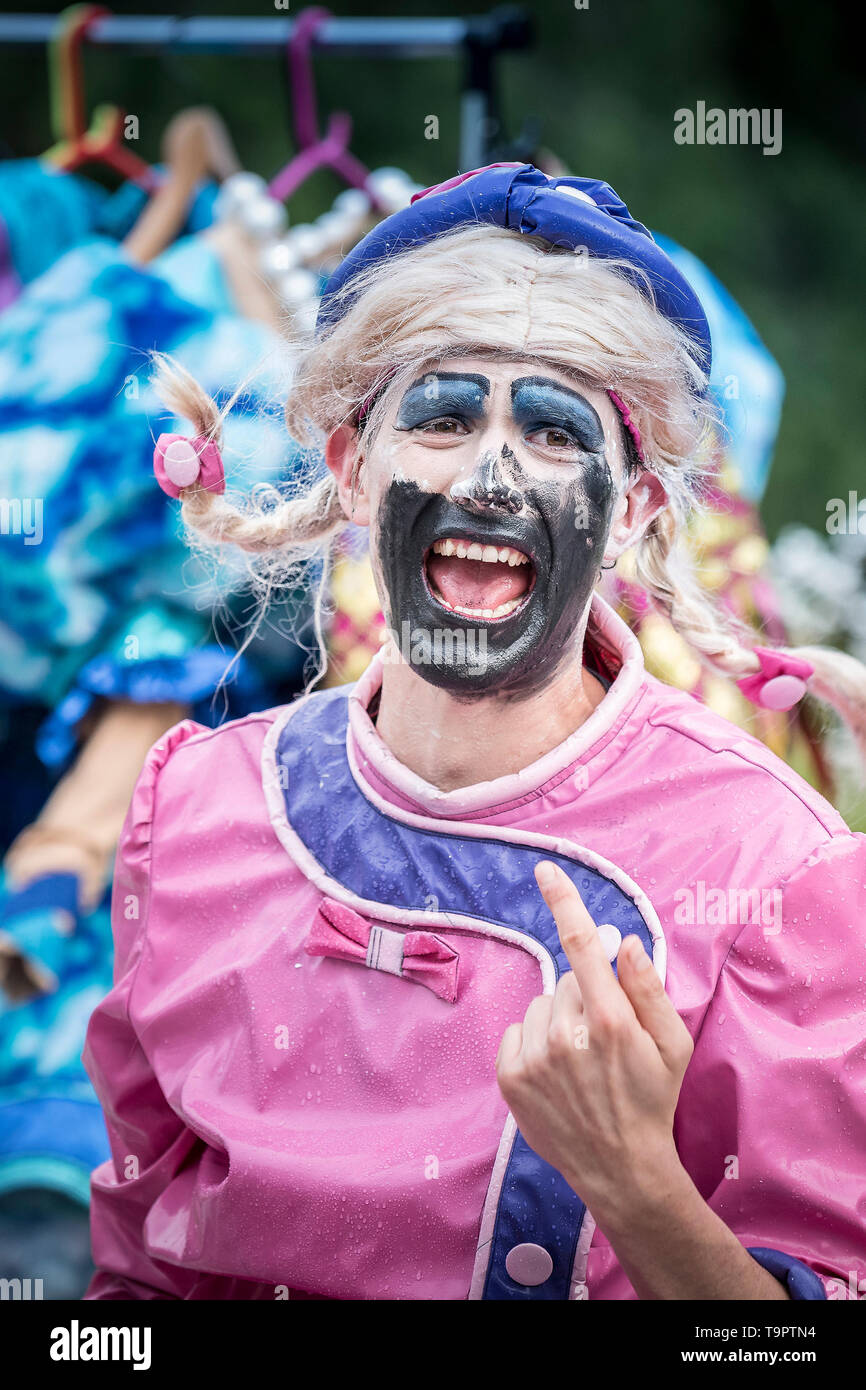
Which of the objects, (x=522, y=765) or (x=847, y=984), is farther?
(x=522, y=765)

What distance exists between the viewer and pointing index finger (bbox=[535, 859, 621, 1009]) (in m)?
0.96

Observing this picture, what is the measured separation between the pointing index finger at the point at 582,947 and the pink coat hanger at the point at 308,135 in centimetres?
162

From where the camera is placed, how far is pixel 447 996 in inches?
46.8

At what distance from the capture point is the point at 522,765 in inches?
51.1

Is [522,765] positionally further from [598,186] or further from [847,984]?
[598,186]

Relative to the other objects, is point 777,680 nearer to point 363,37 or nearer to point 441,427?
point 441,427

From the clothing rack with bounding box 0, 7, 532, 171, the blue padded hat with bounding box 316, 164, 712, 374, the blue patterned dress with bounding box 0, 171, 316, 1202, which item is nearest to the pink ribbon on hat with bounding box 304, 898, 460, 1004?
the blue padded hat with bounding box 316, 164, 712, 374

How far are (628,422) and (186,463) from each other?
453 millimetres

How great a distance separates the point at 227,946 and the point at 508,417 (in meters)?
Result: 0.59

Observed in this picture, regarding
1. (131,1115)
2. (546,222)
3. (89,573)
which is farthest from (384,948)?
(89,573)

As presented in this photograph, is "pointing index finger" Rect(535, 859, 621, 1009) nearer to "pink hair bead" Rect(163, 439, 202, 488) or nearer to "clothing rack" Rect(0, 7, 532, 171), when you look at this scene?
"pink hair bead" Rect(163, 439, 202, 488)

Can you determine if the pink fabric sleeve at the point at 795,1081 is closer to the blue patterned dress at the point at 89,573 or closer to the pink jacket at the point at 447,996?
the pink jacket at the point at 447,996

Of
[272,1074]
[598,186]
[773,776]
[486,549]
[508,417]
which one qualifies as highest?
[598,186]

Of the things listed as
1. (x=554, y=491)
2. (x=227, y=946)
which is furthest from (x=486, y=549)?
(x=227, y=946)
